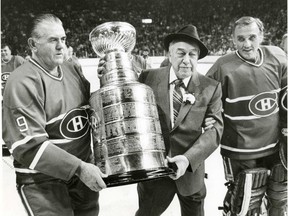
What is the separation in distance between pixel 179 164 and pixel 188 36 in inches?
14.9

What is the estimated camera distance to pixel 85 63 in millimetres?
1217

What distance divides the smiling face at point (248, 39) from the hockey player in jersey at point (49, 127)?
1.72 ft

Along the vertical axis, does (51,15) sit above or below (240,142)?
above

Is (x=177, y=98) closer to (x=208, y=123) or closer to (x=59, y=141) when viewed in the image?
(x=208, y=123)

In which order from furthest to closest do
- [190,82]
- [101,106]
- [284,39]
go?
[284,39] → [190,82] → [101,106]

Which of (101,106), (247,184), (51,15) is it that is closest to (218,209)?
(247,184)

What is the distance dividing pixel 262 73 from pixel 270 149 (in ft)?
0.90

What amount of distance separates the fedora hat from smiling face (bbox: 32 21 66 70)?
0.32 meters

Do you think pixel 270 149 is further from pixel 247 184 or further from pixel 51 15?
pixel 51 15

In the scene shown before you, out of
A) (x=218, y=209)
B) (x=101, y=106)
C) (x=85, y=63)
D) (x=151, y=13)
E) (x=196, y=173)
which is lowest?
(x=218, y=209)

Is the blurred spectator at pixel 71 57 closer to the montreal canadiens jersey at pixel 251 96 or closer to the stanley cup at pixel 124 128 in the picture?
the stanley cup at pixel 124 128

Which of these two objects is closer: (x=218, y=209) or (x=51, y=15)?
(x=51, y=15)

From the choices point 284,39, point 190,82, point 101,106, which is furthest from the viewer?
point 284,39

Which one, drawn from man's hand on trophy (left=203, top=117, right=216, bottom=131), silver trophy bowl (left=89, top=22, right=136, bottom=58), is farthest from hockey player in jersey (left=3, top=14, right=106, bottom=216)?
man's hand on trophy (left=203, top=117, right=216, bottom=131)
